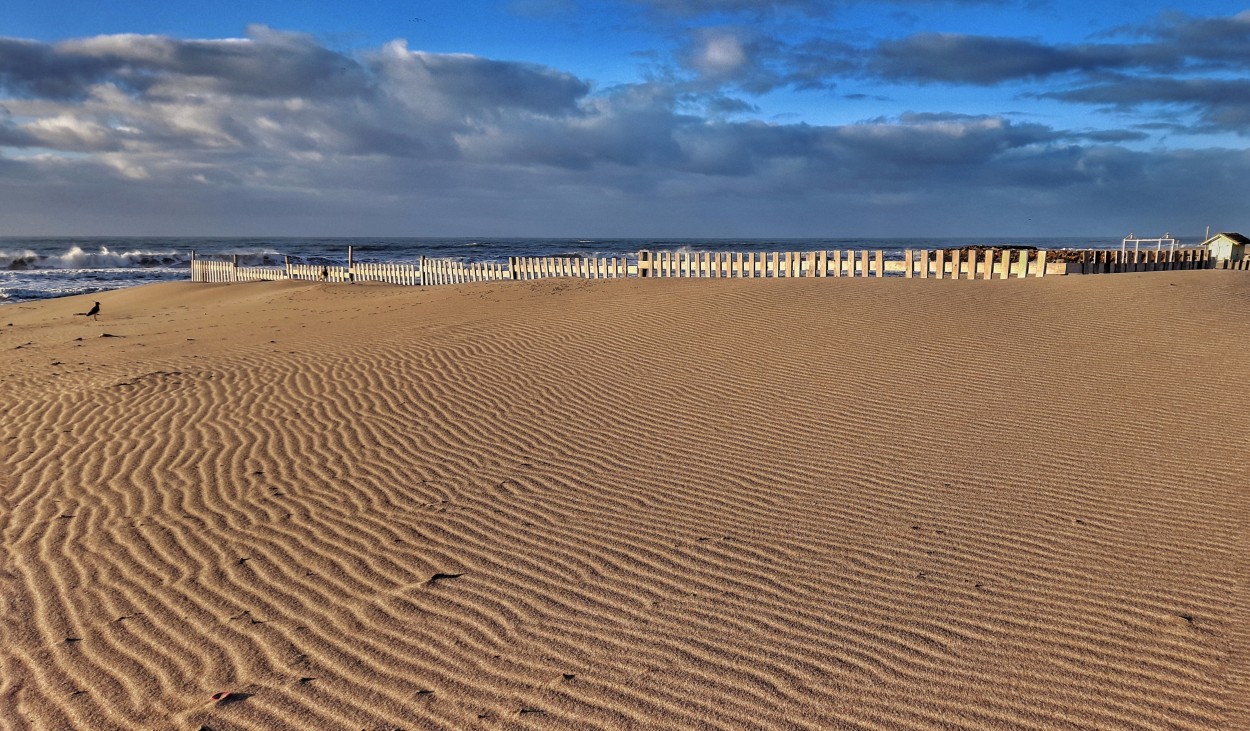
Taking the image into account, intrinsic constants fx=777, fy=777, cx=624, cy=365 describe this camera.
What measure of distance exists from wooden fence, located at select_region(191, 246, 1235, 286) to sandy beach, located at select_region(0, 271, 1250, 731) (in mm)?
5786

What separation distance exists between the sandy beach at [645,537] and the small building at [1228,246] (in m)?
17.1

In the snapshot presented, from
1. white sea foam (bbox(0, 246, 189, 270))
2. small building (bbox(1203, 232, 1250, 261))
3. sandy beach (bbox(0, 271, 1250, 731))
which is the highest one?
small building (bbox(1203, 232, 1250, 261))

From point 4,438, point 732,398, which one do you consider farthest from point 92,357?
point 732,398

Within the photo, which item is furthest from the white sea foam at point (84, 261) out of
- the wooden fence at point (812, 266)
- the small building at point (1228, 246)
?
the small building at point (1228, 246)

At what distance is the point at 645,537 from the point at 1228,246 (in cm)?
2785

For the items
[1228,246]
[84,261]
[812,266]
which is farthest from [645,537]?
[84,261]

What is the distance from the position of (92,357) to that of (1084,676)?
45.9 ft

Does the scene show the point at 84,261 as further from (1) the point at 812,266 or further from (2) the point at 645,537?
(2) the point at 645,537

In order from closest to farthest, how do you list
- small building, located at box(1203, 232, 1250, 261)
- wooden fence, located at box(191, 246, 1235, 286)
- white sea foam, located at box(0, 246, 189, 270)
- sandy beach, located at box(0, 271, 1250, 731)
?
sandy beach, located at box(0, 271, 1250, 731)
wooden fence, located at box(191, 246, 1235, 286)
small building, located at box(1203, 232, 1250, 261)
white sea foam, located at box(0, 246, 189, 270)

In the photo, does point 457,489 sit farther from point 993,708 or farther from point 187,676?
point 993,708

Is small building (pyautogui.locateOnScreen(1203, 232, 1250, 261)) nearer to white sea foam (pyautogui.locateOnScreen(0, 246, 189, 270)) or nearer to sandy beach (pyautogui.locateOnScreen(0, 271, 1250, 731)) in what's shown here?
sandy beach (pyautogui.locateOnScreen(0, 271, 1250, 731))

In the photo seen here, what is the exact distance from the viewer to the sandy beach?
3.53m

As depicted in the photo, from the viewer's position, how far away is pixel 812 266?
18875 millimetres

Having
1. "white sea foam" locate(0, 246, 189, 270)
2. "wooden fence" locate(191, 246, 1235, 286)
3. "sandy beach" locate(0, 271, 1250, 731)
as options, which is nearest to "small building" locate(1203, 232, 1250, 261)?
"wooden fence" locate(191, 246, 1235, 286)
